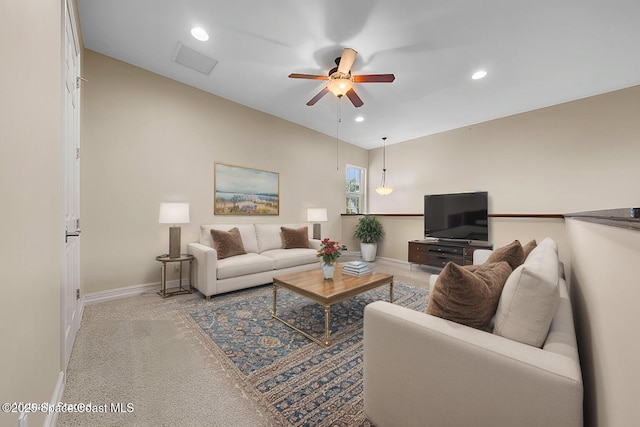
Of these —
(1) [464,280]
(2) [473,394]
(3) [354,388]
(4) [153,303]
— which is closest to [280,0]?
(1) [464,280]

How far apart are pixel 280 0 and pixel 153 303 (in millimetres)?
3390

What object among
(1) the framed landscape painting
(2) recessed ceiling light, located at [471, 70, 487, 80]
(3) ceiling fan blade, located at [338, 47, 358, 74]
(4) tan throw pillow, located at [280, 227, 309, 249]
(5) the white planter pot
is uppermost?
(2) recessed ceiling light, located at [471, 70, 487, 80]

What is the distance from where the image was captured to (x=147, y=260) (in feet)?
10.4

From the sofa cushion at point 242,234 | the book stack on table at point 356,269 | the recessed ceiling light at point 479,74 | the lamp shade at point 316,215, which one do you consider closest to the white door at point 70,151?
the sofa cushion at point 242,234

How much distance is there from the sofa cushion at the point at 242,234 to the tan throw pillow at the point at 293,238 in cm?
49

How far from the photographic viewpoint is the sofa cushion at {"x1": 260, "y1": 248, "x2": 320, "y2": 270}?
3551mm

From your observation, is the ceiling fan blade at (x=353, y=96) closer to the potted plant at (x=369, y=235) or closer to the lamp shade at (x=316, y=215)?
the lamp shade at (x=316, y=215)

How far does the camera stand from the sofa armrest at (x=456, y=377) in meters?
0.71

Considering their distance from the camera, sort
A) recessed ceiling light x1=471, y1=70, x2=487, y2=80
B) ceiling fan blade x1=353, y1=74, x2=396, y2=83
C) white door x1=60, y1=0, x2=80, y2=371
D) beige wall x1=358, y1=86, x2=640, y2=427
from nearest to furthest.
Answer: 1. beige wall x1=358, y1=86, x2=640, y2=427
2. white door x1=60, y1=0, x2=80, y2=371
3. ceiling fan blade x1=353, y1=74, x2=396, y2=83
4. recessed ceiling light x1=471, y1=70, x2=487, y2=80

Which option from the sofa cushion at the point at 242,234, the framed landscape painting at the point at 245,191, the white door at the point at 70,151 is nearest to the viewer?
the white door at the point at 70,151

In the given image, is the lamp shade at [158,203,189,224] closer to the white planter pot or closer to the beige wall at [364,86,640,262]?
the white planter pot

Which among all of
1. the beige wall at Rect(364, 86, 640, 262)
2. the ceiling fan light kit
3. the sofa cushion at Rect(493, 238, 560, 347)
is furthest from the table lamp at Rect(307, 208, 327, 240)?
the sofa cushion at Rect(493, 238, 560, 347)

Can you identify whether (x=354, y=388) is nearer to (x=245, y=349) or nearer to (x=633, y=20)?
(x=245, y=349)

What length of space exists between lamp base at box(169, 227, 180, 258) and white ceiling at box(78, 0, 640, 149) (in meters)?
2.12
